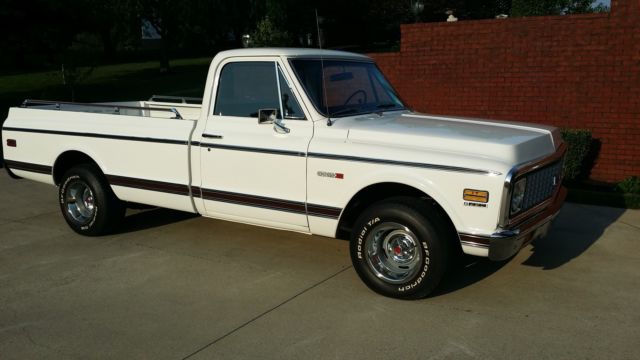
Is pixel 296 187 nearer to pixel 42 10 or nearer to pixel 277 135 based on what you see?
pixel 277 135

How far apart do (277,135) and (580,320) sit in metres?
2.80

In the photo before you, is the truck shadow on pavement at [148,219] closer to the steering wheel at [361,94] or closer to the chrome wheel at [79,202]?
the chrome wheel at [79,202]

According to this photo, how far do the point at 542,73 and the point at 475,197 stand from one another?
18.2 feet

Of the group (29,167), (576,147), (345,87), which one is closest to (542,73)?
(576,147)

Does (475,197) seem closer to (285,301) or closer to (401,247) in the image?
(401,247)

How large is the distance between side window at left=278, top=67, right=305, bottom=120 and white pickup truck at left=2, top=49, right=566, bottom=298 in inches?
0.6

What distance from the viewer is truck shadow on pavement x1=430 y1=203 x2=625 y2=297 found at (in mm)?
5309

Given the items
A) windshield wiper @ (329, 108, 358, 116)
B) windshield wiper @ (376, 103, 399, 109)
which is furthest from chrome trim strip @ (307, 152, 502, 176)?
windshield wiper @ (376, 103, 399, 109)

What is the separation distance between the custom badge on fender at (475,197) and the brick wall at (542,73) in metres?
5.25

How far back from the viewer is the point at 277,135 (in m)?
5.27

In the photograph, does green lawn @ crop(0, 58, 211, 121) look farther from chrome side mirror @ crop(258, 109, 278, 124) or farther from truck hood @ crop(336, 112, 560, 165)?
truck hood @ crop(336, 112, 560, 165)

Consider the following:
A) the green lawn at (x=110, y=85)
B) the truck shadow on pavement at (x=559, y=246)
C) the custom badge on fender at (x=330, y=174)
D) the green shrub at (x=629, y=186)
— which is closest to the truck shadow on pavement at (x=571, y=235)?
the truck shadow on pavement at (x=559, y=246)

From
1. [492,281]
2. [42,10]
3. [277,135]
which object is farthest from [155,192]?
[42,10]

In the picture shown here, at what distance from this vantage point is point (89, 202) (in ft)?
22.1
